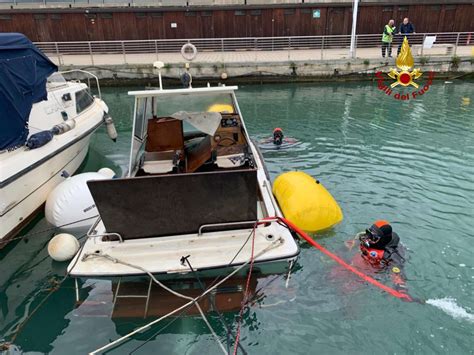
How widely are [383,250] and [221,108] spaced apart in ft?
10.7

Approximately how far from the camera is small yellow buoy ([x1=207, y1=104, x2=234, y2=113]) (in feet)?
19.9

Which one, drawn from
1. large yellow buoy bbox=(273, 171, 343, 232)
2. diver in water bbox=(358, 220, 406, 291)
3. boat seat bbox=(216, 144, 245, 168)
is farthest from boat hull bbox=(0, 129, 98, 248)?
diver in water bbox=(358, 220, 406, 291)

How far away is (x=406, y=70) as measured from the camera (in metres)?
16.1

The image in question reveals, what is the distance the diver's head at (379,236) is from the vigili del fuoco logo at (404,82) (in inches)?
455

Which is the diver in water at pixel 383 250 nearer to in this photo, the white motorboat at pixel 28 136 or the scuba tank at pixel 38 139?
the white motorboat at pixel 28 136

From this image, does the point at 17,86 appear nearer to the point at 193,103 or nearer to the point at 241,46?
the point at 193,103

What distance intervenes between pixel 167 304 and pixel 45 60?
20.1ft

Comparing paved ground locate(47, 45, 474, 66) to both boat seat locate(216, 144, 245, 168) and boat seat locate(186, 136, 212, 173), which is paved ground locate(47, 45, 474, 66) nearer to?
boat seat locate(186, 136, 212, 173)

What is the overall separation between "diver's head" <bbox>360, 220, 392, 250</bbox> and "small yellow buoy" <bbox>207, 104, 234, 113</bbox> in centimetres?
293

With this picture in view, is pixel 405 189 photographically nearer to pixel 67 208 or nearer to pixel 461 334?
pixel 461 334

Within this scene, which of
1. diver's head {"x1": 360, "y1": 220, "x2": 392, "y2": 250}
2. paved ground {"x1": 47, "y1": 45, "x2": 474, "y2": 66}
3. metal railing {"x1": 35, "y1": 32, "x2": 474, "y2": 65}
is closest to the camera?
diver's head {"x1": 360, "y1": 220, "x2": 392, "y2": 250}

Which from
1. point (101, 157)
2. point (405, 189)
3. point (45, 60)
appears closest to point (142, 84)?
point (101, 157)

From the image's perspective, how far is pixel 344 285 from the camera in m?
4.96

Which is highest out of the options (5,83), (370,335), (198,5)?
(198,5)
